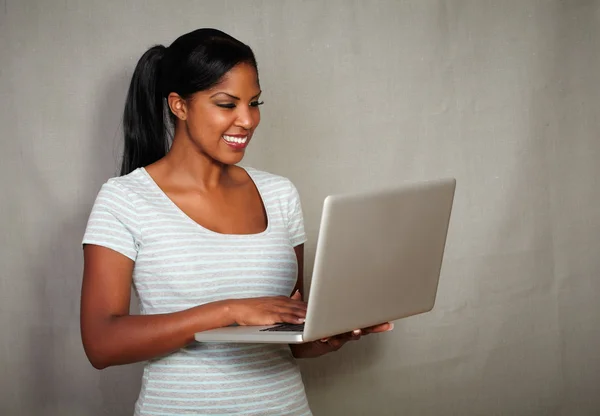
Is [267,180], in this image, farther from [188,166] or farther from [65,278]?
[65,278]

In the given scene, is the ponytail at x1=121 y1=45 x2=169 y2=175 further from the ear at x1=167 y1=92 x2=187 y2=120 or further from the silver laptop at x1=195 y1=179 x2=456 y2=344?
the silver laptop at x1=195 y1=179 x2=456 y2=344

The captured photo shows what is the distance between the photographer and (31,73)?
233cm

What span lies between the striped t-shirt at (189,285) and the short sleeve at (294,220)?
18cm

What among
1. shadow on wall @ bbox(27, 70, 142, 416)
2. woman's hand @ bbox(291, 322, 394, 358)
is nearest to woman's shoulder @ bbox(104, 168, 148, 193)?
woman's hand @ bbox(291, 322, 394, 358)

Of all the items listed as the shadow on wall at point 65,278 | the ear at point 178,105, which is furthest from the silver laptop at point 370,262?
the shadow on wall at point 65,278

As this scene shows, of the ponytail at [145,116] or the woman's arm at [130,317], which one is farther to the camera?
the ponytail at [145,116]

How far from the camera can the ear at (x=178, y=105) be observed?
1.76m

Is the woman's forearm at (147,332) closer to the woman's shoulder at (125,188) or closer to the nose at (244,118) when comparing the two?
the woman's shoulder at (125,188)

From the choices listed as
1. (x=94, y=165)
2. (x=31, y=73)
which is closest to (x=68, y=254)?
(x=94, y=165)

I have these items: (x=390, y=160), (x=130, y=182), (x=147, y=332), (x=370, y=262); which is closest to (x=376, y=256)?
(x=370, y=262)

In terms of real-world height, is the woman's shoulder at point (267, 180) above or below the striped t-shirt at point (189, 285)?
above

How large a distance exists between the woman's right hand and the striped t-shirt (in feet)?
0.54

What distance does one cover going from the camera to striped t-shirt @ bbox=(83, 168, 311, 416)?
1.61 meters

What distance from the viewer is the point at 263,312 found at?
150cm
